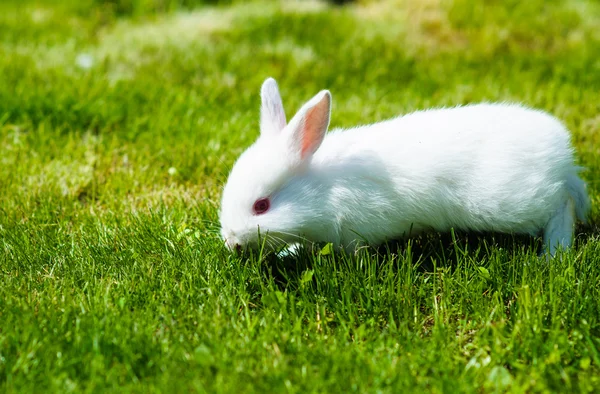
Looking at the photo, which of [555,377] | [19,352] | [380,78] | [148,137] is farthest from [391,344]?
[380,78]

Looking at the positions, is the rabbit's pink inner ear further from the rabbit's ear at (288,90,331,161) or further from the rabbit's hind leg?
the rabbit's hind leg

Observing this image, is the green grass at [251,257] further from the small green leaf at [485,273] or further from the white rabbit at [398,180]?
the white rabbit at [398,180]

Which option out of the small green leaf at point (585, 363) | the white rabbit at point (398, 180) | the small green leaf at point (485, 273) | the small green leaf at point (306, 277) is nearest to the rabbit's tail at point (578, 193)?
the white rabbit at point (398, 180)

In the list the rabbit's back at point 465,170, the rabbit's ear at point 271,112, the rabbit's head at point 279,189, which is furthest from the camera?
the rabbit's ear at point 271,112

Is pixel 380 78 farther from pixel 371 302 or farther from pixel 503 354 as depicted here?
pixel 503 354

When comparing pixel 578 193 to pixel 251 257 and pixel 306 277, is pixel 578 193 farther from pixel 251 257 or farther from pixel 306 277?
pixel 251 257

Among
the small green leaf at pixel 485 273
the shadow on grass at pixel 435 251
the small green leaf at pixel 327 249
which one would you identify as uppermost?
the small green leaf at pixel 327 249
